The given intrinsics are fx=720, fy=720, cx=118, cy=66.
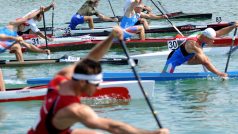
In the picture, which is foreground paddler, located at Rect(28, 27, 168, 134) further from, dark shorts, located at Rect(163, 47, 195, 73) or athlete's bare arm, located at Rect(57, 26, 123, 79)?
dark shorts, located at Rect(163, 47, 195, 73)

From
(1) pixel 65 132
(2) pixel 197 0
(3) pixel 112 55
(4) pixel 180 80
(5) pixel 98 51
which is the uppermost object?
(5) pixel 98 51

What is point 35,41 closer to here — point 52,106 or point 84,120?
point 52,106

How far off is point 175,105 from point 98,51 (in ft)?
16.5

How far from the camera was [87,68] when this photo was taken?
5.95 meters

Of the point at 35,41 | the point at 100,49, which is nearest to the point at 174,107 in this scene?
the point at 100,49

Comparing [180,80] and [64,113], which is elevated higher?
[64,113]

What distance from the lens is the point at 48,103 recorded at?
6.05 m

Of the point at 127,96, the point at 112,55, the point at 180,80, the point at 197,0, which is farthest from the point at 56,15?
the point at 127,96

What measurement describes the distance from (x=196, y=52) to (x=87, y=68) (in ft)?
24.3

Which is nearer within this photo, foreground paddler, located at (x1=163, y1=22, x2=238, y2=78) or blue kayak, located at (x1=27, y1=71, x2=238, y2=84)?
foreground paddler, located at (x1=163, y1=22, x2=238, y2=78)

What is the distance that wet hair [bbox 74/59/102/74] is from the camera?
5.93m

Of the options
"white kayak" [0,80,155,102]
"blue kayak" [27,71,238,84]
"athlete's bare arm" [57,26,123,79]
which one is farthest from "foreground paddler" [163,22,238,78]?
"athlete's bare arm" [57,26,123,79]

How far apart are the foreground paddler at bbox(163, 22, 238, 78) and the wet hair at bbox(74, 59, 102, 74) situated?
691 centimetres

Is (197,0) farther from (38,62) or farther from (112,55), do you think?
(38,62)
